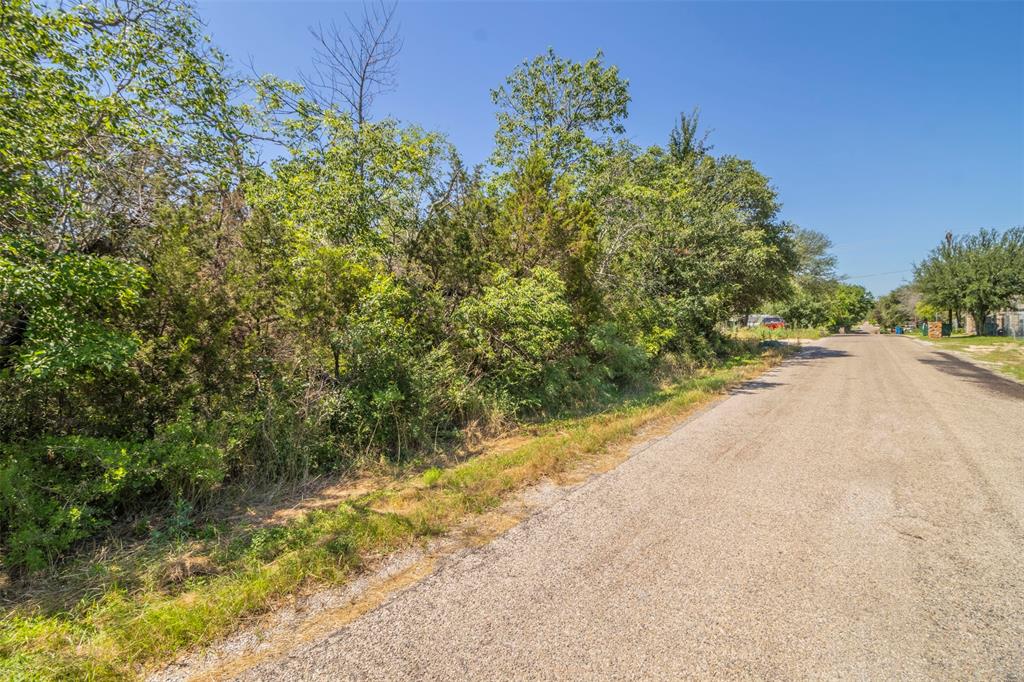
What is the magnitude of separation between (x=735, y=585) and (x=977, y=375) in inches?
619

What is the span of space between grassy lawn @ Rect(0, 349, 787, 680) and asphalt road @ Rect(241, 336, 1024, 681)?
24.5 inches

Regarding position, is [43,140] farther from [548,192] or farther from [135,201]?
[548,192]

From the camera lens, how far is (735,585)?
2.77 meters

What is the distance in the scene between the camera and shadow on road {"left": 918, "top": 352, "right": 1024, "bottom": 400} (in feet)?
32.0

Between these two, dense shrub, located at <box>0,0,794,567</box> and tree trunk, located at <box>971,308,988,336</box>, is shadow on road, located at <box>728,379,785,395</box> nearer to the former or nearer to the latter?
dense shrub, located at <box>0,0,794,567</box>

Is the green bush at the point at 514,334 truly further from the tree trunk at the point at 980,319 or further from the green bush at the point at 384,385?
the tree trunk at the point at 980,319

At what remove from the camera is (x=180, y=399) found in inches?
191

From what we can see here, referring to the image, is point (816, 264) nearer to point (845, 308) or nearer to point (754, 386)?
point (845, 308)

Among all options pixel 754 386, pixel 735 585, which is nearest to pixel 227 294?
pixel 735 585

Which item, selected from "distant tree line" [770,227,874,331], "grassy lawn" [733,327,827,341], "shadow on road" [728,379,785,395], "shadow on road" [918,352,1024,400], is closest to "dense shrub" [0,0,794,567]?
"shadow on road" [728,379,785,395]

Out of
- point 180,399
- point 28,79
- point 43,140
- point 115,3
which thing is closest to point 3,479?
point 180,399

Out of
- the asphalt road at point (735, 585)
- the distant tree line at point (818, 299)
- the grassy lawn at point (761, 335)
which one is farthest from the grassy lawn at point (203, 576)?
the distant tree line at point (818, 299)

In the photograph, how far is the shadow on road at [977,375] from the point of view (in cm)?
975

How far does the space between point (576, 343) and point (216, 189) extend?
763cm
